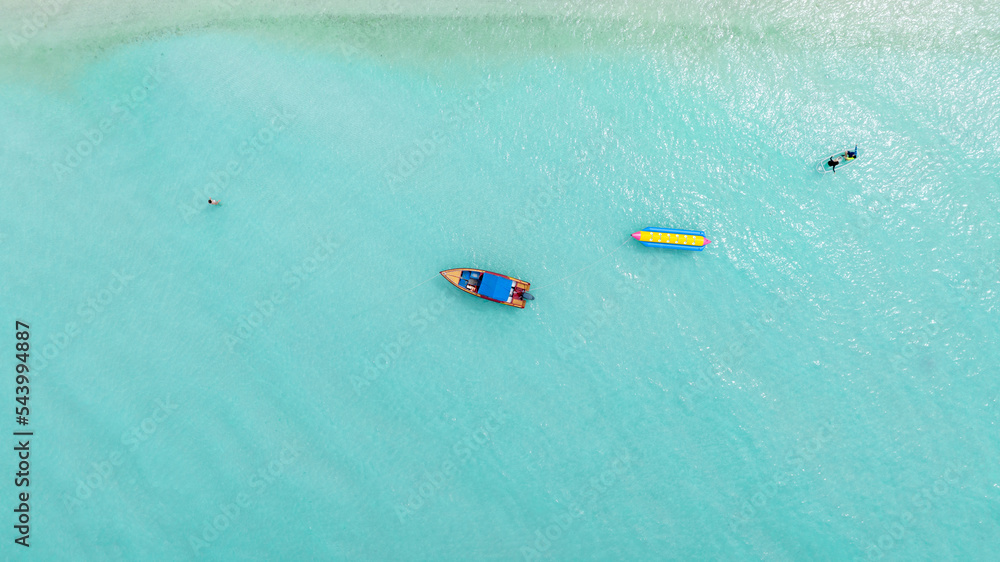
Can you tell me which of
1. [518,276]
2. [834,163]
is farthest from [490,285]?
[834,163]

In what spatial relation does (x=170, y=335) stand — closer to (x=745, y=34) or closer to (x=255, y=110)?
(x=255, y=110)

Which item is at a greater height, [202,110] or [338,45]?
[338,45]

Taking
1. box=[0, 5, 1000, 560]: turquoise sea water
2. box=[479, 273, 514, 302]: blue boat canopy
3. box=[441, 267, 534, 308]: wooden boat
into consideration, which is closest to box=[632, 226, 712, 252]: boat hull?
box=[0, 5, 1000, 560]: turquoise sea water

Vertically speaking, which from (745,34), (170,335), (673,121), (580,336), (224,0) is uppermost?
(745,34)

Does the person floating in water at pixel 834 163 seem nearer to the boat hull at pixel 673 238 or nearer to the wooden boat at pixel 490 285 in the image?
the boat hull at pixel 673 238

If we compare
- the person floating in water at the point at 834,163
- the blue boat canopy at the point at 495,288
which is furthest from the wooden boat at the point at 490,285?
the person floating in water at the point at 834,163

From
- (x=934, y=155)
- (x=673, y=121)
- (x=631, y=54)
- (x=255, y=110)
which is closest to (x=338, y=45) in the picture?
(x=255, y=110)
